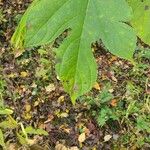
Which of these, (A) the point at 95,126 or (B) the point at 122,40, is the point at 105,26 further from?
(A) the point at 95,126

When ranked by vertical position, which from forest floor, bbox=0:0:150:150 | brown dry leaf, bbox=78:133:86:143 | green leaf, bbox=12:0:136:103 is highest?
green leaf, bbox=12:0:136:103

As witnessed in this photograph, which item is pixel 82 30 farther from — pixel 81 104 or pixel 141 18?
pixel 81 104

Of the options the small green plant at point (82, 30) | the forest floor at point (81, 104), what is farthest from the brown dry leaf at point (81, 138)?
the small green plant at point (82, 30)

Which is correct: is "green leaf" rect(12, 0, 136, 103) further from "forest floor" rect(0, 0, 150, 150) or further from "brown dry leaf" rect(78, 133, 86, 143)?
"brown dry leaf" rect(78, 133, 86, 143)

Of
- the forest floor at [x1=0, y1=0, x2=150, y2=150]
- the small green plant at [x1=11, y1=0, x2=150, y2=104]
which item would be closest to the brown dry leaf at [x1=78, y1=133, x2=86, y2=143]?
the forest floor at [x1=0, y1=0, x2=150, y2=150]

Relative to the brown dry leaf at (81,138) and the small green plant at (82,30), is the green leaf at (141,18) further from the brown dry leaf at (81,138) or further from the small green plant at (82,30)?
the brown dry leaf at (81,138)

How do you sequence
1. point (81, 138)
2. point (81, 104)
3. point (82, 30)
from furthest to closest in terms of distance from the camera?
1. point (81, 104)
2. point (81, 138)
3. point (82, 30)

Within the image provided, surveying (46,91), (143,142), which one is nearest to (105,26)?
(143,142)

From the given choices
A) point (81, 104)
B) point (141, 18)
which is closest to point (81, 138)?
point (81, 104)
